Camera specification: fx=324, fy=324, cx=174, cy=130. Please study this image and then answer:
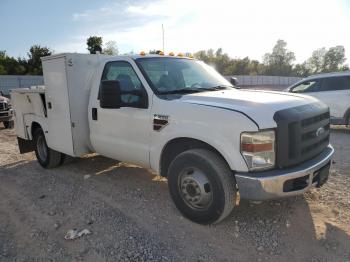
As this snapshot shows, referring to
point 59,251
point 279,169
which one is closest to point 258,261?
point 279,169

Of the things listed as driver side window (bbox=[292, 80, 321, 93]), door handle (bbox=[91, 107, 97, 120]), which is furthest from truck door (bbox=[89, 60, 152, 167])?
driver side window (bbox=[292, 80, 321, 93])

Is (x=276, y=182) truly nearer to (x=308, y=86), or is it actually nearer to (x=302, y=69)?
(x=308, y=86)

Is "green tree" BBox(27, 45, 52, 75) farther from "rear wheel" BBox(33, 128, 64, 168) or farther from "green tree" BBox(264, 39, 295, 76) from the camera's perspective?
"green tree" BBox(264, 39, 295, 76)

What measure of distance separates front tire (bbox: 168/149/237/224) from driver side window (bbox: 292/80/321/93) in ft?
26.5

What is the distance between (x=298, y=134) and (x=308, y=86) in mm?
8048

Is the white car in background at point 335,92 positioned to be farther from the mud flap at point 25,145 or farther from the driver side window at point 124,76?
the mud flap at point 25,145

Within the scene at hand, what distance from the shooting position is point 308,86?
10.5 m

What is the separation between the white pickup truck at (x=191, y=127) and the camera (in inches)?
125

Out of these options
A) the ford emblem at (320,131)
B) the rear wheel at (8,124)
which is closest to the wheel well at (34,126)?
the ford emblem at (320,131)

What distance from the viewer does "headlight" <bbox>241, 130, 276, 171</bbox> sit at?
3127 mm

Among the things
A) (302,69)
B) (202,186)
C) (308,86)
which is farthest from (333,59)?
(202,186)

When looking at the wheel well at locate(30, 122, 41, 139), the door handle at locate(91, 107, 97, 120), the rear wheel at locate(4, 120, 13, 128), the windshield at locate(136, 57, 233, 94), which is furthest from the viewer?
the rear wheel at locate(4, 120, 13, 128)

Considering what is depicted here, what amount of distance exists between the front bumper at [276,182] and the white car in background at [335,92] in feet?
23.4

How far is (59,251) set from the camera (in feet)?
10.8
